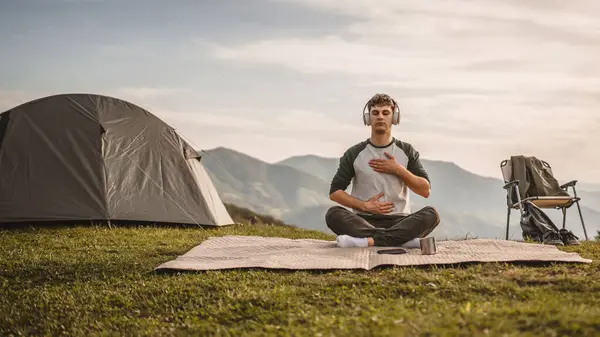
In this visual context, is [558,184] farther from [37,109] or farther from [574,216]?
[37,109]

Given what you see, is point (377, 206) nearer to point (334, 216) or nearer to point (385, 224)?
point (385, 224)

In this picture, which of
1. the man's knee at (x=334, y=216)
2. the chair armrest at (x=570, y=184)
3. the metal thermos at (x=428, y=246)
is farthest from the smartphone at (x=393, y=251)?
the chair armrest at (x=570, y=184)

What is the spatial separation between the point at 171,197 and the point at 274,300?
7.39 meters

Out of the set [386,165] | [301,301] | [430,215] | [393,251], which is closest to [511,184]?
[430,215]

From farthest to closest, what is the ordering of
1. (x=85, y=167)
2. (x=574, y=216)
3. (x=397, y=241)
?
(x=85, y=167), (x=574, y=216), (x=397, y=241)

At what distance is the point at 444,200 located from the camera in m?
198

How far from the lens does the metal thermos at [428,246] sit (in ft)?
23.1

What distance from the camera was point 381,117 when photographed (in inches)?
307

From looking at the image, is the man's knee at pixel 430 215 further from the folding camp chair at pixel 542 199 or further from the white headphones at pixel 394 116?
the folding camp chair at pixel 542 199

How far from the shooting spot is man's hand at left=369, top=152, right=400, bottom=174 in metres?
7.59

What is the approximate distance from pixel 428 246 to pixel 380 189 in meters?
1.00

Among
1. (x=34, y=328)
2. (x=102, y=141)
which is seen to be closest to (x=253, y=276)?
(x=34, y=328)

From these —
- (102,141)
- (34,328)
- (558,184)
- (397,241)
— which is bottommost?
(34,328)

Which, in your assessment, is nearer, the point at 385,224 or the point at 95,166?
the point at 385,224
